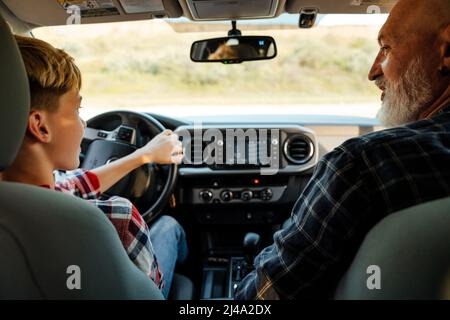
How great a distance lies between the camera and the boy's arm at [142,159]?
2.39 m

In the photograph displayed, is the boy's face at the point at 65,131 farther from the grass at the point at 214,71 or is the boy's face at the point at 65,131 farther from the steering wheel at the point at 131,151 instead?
the grass at the point at 214,71

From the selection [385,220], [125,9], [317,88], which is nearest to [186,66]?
[317,88]

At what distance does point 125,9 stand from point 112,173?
83cm

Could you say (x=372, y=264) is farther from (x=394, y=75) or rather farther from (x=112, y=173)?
(x=112, y=173)

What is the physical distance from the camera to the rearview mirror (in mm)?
2773

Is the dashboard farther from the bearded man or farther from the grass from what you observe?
the grass

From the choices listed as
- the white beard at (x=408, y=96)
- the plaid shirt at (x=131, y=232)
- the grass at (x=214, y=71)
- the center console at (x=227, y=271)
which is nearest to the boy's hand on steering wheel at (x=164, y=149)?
the center console at (x=227, y=271)

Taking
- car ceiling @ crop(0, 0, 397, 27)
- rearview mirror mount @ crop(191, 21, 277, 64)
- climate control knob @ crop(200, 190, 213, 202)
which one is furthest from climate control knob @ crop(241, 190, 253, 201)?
car ceiling @ crop(0, 0, 397, 27)

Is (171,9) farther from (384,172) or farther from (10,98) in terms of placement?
(384,172)

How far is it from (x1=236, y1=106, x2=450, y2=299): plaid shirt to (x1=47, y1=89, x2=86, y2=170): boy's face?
69 centimetres

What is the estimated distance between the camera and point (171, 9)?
2.49 meters

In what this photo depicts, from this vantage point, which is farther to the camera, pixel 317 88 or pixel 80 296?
pixel 317 88

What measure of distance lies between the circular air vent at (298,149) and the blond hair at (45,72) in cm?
209

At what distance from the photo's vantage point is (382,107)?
1580 millimetres
